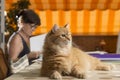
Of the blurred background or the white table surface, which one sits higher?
the blurred background

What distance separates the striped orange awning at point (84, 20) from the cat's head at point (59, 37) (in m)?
3.12

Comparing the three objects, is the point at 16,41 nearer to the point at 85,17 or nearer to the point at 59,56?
the point at 59,56

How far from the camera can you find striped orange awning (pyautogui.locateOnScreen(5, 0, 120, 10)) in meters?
4.77

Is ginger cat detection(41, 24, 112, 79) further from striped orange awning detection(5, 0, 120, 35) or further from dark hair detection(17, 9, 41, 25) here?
striped orange awning detection(5, 0, 120, 35)

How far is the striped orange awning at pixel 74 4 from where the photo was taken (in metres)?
4.77

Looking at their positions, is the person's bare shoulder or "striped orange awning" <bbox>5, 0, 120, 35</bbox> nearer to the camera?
the person's bare shoulder

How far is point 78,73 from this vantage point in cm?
161

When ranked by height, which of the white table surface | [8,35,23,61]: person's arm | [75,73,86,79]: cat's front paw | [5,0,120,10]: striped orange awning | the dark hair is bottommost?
the white table surface

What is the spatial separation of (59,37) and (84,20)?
127 inches

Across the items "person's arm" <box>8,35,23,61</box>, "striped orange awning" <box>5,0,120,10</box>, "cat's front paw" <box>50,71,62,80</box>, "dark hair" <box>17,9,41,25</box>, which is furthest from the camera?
"striped orange awning" <box>5,0,120,10</box>

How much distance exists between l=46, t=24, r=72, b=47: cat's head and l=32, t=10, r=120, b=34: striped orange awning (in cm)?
312

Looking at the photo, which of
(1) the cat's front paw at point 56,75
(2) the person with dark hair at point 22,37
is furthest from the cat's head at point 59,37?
(2) the person with dark hair at point 22,37

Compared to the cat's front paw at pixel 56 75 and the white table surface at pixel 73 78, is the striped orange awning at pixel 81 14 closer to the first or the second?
the white table surface at pixel 73 78

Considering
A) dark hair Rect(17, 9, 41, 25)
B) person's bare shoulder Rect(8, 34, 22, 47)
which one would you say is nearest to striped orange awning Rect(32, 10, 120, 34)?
dark hair Rect(17, 9, 41, 25)
